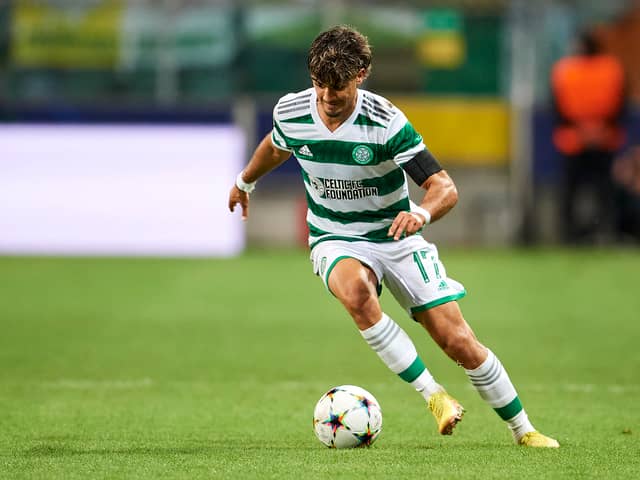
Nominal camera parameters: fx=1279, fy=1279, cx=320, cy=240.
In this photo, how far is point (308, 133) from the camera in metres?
5.82

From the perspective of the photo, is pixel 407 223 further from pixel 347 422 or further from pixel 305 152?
pixel 347 422

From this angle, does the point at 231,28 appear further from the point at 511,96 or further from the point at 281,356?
the point at 281,356

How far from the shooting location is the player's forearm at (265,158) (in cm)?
615

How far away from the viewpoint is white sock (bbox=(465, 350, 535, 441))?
5.69 metres

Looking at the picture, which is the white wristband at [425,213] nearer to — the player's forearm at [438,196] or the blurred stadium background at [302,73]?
the player's forearm at [438,196]

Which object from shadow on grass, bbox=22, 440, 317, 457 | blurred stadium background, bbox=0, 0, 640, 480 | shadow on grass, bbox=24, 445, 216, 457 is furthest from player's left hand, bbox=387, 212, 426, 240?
blurred stadium background, bbox=0, 0, 640, 480

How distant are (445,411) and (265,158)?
155cm

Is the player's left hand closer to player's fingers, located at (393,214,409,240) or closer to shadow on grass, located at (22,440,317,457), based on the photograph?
player's fingers, located at (393,214,409,240)

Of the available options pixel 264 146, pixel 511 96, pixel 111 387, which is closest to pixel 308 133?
pixel 264 146

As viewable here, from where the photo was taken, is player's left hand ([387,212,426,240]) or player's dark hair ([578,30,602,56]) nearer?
player's left hand ([387,212,426,240])

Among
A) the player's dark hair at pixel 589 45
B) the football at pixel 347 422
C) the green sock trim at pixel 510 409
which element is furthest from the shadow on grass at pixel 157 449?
the player's dark hair at pixel 589 45

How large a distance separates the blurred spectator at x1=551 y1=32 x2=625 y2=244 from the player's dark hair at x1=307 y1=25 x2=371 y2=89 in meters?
10.0

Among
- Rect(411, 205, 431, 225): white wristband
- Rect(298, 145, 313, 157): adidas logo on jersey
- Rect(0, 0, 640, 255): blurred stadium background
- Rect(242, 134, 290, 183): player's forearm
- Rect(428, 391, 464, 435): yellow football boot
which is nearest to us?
Rect(411, 205, 431, 225): white wristband

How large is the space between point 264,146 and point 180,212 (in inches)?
349
